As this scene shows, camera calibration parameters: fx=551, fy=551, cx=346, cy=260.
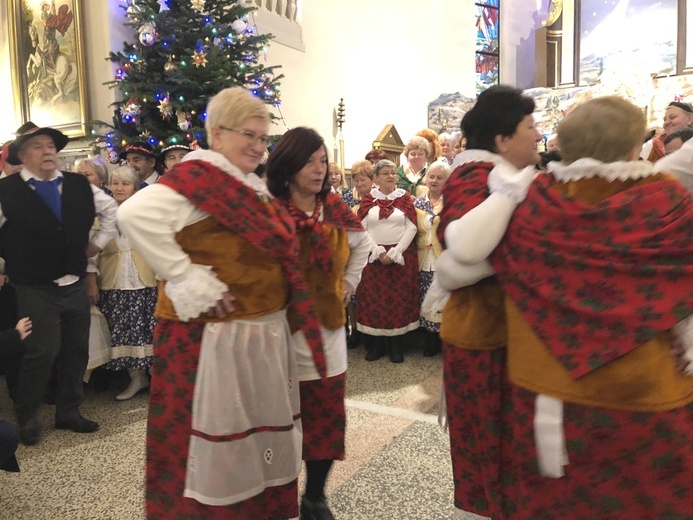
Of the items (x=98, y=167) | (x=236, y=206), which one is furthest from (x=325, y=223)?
(x=98, y=167)

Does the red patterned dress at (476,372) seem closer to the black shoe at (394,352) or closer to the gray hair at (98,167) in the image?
the black shoe at (394,352)

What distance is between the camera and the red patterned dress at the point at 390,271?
466 cm

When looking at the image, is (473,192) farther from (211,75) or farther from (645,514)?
(211,75)

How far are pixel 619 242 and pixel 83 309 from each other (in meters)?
3.14

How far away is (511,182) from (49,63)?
6.21 meters

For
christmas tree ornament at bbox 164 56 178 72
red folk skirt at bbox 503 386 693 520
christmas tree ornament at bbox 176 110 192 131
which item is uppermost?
christmas tree ornament at bbox 164 56 178 72

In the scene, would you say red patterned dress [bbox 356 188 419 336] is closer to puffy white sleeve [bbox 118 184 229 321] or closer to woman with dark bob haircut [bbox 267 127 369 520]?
woman with dark bob haircut [bbox 267 127 369 520]

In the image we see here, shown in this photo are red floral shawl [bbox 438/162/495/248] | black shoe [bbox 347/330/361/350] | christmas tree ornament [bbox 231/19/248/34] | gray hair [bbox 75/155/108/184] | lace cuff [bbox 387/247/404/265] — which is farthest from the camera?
black shoe [bbox 347/330/361/350]

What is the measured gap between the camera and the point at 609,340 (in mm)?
1254

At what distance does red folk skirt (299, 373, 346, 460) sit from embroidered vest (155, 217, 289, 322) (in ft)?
1.64

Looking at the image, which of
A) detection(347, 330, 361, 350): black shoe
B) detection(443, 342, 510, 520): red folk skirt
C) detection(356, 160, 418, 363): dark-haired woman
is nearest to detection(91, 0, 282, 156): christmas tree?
detection(356, 160, 418, 363): dark-haired woman

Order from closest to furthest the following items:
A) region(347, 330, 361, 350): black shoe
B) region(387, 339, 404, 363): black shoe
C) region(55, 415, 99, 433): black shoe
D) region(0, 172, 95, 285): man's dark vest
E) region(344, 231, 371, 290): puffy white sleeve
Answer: region(344, 231, 371, 290): puffy white sleeve
region(0, 172, 95, 285): man's dark vest
region(55, 415, 99, 433): black shoe
region(387, 339, 404, 363): black shoe
region(347, 330, 361, 350): black shoe

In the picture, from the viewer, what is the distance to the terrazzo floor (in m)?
2.41

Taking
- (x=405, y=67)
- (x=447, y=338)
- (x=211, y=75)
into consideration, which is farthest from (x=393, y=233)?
(x=405, y=67)
